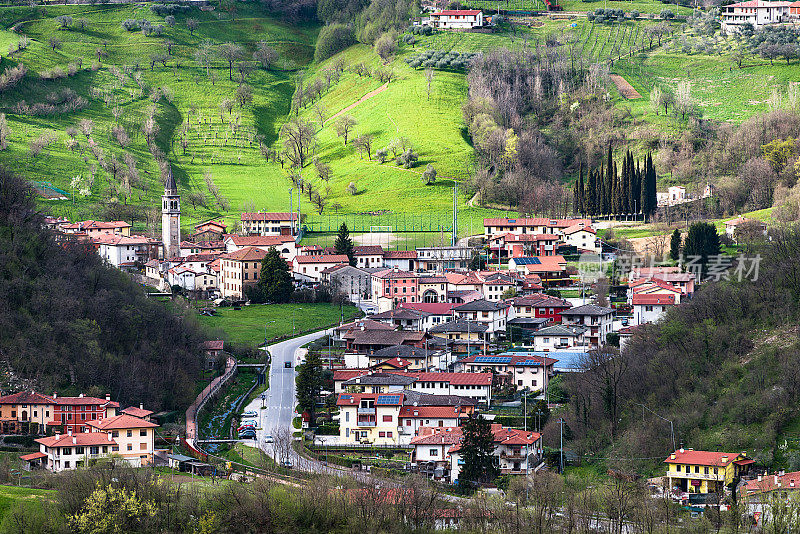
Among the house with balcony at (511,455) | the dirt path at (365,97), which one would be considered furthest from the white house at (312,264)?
the dirt path at (365,97)

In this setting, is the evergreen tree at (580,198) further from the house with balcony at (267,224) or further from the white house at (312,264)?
the white house at (312,264)

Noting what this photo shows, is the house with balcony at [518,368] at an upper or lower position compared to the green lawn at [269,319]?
lower

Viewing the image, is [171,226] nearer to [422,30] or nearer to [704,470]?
[704,470]

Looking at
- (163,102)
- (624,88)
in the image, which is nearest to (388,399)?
(624,88)

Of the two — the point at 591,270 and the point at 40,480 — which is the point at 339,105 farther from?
the point at 40,480

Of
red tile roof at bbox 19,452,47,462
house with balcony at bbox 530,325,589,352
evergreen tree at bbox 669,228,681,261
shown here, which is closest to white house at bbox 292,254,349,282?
evergreen tree at bbox 669,228,681,261

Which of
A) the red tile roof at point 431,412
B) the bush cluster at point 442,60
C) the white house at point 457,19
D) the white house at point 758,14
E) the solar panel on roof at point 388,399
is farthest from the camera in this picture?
the white house at point 457,19

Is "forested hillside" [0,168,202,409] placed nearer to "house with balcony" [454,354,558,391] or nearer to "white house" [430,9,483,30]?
"house with balcony" [454,354,558,391]
